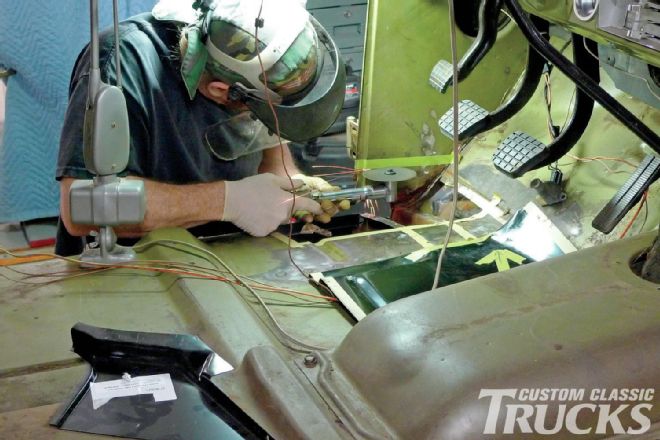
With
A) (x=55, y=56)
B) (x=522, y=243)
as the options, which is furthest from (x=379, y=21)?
(x=55, y=56)

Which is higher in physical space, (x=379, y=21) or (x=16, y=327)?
(x=379, y=21)

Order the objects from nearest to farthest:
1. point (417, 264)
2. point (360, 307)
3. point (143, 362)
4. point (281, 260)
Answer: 1. point (143, 362)
2. point (360, 307)
3. point (417, 264)
4. point (281, 260)

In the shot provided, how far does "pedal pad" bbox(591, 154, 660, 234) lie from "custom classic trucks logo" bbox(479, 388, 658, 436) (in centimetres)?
73

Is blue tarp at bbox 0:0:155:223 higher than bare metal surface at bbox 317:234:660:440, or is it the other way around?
bare metal surface at bbox 317:234:660:440

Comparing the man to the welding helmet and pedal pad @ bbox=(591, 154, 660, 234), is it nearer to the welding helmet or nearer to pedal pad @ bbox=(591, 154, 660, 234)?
the welding helmet

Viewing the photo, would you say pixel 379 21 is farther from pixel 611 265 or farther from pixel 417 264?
→ pixel 611 265

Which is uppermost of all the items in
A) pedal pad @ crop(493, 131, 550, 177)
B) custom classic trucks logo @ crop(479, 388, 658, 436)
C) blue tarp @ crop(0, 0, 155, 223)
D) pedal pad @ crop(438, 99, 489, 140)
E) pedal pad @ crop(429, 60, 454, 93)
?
pedal pad @ crop(429, 60, 454, 93)

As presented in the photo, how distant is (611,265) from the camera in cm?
131

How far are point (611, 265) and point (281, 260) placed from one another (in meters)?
0.83

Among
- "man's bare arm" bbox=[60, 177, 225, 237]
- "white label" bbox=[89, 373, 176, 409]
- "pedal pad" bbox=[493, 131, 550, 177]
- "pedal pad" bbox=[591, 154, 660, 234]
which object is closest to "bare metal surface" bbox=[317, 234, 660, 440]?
"white label" bbox=[89, 373, 176, 409]

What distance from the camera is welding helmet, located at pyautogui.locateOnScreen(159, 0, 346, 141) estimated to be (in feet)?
6.70

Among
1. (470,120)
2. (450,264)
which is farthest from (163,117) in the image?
(450,264)

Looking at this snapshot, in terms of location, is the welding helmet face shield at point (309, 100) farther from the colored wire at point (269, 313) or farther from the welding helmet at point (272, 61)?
the colored wire at point (269, 313)

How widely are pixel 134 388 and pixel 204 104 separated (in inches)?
51.8
